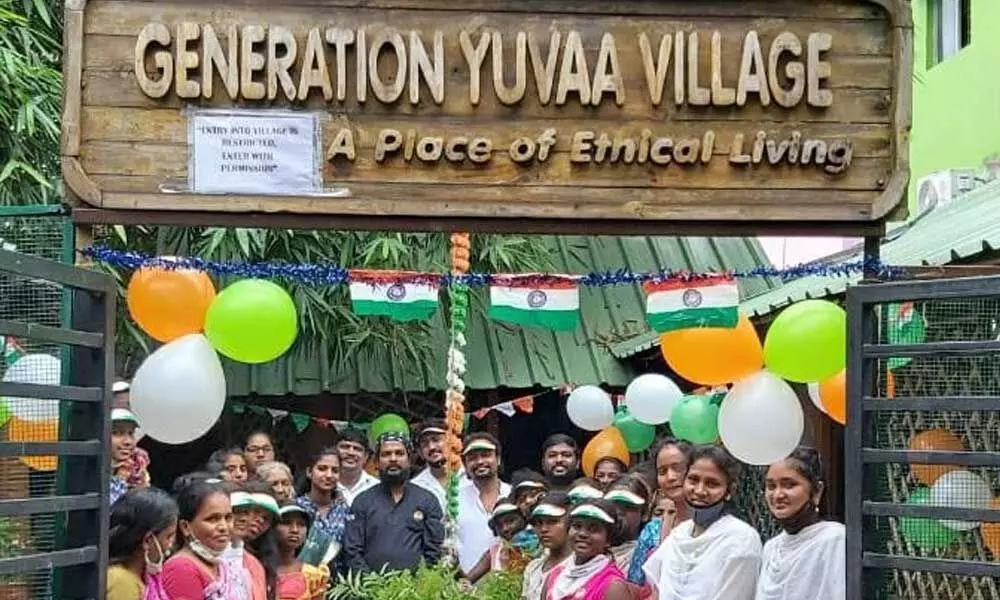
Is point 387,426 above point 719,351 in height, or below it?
below

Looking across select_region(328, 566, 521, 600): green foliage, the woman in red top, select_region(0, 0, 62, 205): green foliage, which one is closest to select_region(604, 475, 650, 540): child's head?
select_region(328, 566, 521, 600): green foliage

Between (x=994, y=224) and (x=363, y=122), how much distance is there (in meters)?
3.52

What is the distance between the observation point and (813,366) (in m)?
4.68

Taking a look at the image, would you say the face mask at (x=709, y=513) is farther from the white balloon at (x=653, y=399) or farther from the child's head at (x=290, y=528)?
the white balloon at (x=653, y=399)

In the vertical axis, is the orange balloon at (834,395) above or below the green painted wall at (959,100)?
below

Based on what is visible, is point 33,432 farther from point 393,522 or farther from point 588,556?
point 393,522

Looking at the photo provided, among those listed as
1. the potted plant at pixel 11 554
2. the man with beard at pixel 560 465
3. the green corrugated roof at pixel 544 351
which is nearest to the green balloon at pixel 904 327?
the potted plant at pixel 11 554

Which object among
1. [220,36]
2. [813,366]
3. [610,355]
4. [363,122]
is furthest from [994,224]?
[610,355]

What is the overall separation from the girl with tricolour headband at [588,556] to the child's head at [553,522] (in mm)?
290

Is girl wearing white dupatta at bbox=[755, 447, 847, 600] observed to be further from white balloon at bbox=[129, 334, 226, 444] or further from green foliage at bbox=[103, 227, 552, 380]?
green foliage at bbox=[103, 227, 552, 380]

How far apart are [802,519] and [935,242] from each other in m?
2.82

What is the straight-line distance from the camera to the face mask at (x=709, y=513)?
534cm

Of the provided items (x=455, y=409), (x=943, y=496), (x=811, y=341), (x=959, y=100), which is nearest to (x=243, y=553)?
(x=811, y=341)

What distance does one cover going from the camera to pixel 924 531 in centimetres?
399
